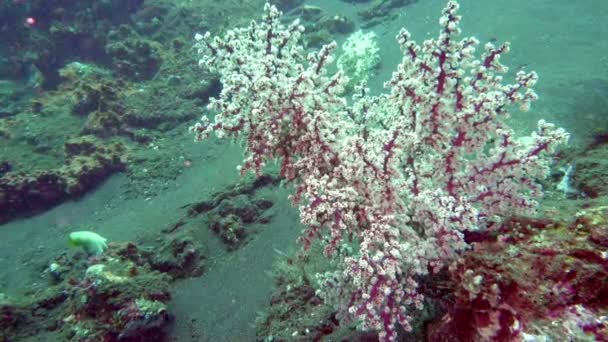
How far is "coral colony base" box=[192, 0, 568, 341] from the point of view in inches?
93.2

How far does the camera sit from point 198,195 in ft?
23.7

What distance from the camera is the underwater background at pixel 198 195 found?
209 cm

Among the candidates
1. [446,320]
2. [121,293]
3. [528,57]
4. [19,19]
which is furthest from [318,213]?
[19,19]

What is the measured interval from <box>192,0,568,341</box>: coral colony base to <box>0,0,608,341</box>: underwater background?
282 mm

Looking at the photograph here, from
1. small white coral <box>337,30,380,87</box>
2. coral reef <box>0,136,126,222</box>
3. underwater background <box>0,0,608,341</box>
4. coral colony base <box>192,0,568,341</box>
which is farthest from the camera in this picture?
small white coral <box>337,30,380,87</box>

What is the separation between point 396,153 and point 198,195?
5525 mm

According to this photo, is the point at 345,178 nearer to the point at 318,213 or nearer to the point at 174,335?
the point at 318,213

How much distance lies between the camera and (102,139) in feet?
32.6

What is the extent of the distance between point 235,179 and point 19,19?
52.0 feet

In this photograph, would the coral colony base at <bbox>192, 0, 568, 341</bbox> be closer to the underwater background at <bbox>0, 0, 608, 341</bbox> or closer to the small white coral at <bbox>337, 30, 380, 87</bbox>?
the underwater background at <bbox>0, 0, 608, 341</bbox>

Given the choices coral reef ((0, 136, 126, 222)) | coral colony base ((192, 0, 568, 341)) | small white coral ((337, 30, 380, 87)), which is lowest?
coral reef ((0, 136, 126, 222))

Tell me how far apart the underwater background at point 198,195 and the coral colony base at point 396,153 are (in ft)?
0.93

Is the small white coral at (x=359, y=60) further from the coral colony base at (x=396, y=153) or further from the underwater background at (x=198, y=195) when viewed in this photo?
the coral colony base at (x=396, y=153)

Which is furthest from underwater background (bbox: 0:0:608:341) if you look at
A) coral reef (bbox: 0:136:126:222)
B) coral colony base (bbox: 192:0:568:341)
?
coral colony base (bbox: 192:0:568:341)
